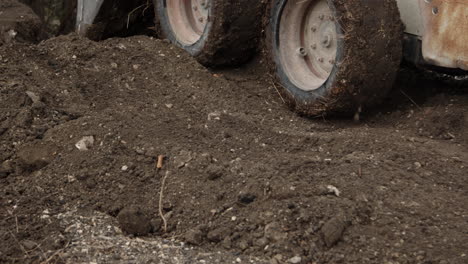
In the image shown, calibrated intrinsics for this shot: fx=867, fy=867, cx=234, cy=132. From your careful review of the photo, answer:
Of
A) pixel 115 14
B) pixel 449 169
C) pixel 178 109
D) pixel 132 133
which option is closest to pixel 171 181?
pixel 132 133

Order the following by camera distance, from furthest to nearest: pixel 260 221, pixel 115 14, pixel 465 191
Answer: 1. pixel 115 14
2. pixel 465 191
3. pixel 260 221

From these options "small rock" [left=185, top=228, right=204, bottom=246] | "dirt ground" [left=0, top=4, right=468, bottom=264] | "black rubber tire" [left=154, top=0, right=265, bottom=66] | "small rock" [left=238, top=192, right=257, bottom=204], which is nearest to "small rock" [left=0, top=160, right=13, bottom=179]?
"dirt ground" [left=0, top=4, right=468, bottom=264]

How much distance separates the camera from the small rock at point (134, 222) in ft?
13.6

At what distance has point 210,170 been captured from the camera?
176 inches

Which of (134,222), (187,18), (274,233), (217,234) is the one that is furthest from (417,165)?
(187,18)

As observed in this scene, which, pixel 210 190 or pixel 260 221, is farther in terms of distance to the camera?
pixel 210 190

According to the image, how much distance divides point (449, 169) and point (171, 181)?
1.46 m

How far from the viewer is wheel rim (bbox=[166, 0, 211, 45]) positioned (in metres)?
6.80

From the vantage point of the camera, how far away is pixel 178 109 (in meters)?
5.55

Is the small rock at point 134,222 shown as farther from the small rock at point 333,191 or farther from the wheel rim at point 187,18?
the wheel rim at point 187,18

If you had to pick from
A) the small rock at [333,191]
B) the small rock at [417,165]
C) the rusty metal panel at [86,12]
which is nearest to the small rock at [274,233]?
→ the small rock at [333,191]

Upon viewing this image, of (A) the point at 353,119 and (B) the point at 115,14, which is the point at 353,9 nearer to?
(A) the point at 353,119

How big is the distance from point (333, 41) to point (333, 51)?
0.22ft

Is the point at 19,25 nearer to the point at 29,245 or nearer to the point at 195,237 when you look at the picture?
the point at 29,245
